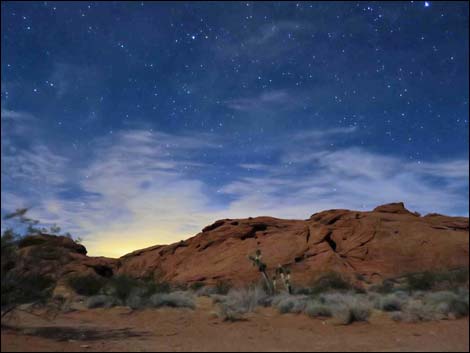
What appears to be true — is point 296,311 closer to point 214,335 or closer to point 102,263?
point 214,335

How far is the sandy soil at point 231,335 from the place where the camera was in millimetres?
10820

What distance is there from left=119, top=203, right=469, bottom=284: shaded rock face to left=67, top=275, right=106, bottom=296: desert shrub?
1370cm

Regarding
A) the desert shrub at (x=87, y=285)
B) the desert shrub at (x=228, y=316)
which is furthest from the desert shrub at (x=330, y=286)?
the desert shrub at (x=87, y=285)

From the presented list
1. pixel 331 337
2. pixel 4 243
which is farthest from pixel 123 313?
pixel 331 337

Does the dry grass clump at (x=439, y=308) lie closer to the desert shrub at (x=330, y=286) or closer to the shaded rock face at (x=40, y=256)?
the desert shrub at (x=330, y=286)

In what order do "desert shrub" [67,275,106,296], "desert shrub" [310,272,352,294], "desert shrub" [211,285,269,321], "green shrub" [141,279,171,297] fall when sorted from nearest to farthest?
"desert shrub" [211,285,269,321] → "green shrub" [141,279,171,297] → "desert shrub" [310,272,352,294] → "desert shrub" [67,275,106,296]

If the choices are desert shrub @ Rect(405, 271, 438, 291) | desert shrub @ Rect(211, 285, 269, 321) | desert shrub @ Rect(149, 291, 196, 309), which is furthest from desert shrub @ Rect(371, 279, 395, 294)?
desert shrub @ Rect(149, 291, 196, 309)

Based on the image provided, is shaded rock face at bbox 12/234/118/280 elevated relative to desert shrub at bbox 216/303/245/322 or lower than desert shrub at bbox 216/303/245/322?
elevated

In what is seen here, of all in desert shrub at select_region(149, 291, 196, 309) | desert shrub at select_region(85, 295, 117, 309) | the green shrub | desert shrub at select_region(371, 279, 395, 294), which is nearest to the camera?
desert shrub at select_region(149, 291, 196, 309)

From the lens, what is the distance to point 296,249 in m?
44.6

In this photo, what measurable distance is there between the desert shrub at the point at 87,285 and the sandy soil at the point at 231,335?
12411 millimetres

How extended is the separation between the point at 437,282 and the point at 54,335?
1305 centimetres

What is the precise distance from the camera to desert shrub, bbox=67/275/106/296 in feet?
99.2

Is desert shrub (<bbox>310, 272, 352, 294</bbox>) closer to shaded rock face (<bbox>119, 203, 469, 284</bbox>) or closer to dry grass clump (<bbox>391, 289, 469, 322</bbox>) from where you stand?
shaded rock face (<bbox>119, 203, 469, 284</bbox>)
